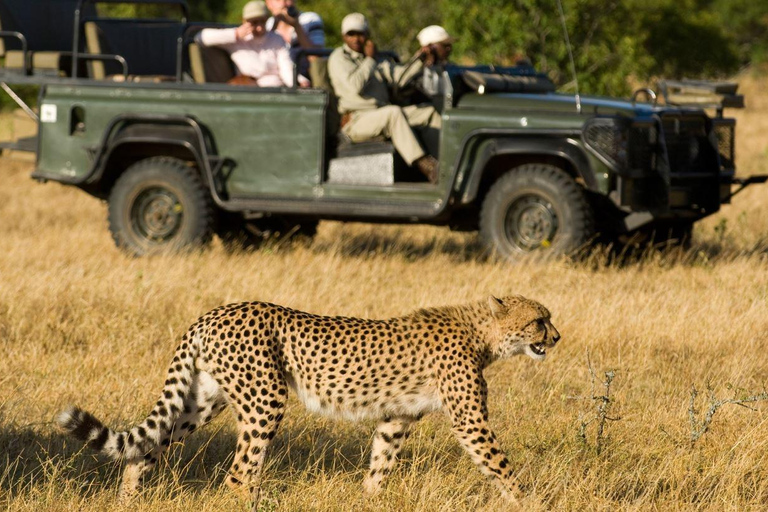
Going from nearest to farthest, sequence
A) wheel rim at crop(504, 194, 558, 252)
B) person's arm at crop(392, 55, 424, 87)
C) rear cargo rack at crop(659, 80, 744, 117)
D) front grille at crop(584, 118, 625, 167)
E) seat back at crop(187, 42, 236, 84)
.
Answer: front grille at crop(584, 118, 625, 167)
wheel rim at crop(504, 194, 558, 252)
person's arm at crop(392, 55, 424, 87)
rear cargo rack at crop(659, 80, 744, 117)
seat back at crop(187, 42, 236, 84)

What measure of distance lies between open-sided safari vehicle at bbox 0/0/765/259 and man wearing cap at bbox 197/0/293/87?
0.50ft

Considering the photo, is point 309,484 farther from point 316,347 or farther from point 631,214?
point 631,214

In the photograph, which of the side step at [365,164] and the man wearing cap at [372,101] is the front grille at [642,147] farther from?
the side step at [365,164]

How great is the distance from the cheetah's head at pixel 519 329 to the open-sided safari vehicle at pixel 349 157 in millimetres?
3841

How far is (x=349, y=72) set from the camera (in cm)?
910

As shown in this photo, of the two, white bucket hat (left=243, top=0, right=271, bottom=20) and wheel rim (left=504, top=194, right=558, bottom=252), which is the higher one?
white bucket hat (left=243, top=0, right=271, bottom=20)

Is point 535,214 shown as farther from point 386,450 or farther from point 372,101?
point 386,450

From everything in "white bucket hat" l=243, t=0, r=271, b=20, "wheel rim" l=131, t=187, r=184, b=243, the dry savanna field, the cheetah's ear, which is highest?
"white bucket hat" l=243, t=0, r=271, b=20

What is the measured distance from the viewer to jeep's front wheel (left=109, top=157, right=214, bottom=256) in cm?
966

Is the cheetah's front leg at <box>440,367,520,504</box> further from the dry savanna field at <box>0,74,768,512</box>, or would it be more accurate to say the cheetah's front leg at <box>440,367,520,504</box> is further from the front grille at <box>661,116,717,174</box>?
the front grille at <box>661,116,717,174</box>

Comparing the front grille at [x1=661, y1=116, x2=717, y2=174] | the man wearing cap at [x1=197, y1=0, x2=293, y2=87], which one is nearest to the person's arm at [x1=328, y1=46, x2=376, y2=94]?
the man wearing cap at [x1=197, y1=0, x2=293, y2=87]

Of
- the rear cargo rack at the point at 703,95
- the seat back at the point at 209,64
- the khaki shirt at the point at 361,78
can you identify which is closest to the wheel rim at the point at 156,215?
the seat back at the point at 209,64

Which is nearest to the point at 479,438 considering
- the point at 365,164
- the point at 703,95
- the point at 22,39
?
the point at 365,164

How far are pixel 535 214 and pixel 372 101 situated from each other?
4.60 ft
